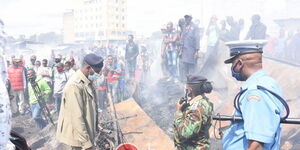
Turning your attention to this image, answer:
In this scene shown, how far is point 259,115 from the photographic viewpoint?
1840 millimetres

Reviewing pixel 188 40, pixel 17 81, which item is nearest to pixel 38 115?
pixel 17 81

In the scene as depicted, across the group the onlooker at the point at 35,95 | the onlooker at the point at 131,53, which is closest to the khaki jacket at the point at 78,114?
the onlooker at the point at 35,95

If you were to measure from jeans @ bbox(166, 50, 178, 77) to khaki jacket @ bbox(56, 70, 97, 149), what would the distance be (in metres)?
6.40

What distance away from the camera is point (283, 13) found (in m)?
24.4

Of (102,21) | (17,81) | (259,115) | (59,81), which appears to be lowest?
(17,81)

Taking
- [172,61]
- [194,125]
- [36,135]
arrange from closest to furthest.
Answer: [194,125], [36,135], [172,61]

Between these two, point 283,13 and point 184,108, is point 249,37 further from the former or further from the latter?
point 283,13

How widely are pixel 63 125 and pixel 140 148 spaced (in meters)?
2.76

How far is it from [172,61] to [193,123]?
6735 mm

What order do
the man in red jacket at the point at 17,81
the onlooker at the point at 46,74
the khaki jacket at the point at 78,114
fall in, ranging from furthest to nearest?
the man in red jacket at the point at 17,81 < the onlooker at the point at 46,74 < the khaki jacket at the point at 78,114

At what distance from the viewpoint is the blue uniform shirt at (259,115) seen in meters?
1.83

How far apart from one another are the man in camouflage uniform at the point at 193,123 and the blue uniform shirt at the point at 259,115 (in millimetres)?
955

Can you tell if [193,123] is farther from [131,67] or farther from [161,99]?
[131,67]

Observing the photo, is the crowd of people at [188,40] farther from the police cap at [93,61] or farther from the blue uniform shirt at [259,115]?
the blue uniform shirt at [259,115]
